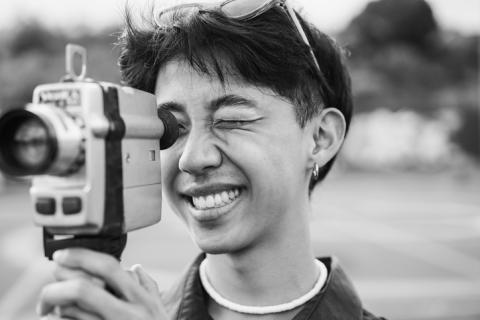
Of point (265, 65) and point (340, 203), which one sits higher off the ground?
point (265, 65)

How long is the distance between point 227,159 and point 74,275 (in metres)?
0.62

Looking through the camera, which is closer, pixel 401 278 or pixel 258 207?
pixel 258 207

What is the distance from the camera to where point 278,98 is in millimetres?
1889

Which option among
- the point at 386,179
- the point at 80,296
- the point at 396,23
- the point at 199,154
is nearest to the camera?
the point at 80,296

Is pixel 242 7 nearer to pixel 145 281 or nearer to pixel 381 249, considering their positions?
pixel 145 281

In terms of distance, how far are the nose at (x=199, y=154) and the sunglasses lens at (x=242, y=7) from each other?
0.39 metres

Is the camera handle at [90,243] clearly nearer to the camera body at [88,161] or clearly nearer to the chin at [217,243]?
the camera body at [88,161]

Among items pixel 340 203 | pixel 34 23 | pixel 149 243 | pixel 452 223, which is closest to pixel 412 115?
pixel 340 203

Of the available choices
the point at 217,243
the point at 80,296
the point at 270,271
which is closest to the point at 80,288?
the point at 80,296

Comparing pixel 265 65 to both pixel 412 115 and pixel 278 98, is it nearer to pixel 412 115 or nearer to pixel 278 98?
pixel 278 98

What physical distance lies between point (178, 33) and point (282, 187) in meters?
0.59

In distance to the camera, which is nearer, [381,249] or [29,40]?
[381,249]

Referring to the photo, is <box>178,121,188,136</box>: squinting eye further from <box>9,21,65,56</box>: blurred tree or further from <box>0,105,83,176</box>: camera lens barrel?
<box>9,21,65,56</box>: blurred tree

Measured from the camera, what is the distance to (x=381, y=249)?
421 inches
